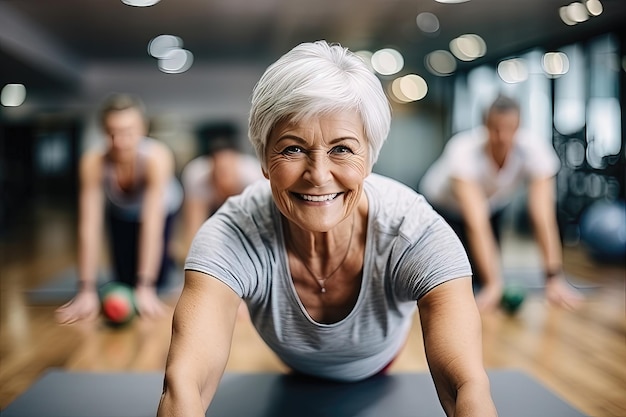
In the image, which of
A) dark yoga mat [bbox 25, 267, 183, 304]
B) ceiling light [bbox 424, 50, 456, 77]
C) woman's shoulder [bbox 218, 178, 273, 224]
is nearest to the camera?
woman's shoulder [bbox 218, 178, 273, 224]

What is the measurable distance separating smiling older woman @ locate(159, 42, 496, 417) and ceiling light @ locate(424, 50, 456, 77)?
3.15 meters

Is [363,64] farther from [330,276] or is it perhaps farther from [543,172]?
[543,172]

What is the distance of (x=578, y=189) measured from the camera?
5.63 m

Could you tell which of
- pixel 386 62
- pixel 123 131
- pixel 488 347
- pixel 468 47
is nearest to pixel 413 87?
pixel 386 62

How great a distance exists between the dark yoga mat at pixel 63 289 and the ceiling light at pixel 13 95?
204 cm

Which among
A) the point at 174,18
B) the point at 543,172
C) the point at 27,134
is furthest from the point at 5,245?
the point at 543,172

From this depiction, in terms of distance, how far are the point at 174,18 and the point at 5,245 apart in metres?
3.30

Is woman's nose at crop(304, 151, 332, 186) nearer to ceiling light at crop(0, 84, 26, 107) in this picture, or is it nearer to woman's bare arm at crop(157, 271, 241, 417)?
woman's bare arm at crop(157, 271, 241, 417)

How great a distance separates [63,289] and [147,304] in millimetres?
914

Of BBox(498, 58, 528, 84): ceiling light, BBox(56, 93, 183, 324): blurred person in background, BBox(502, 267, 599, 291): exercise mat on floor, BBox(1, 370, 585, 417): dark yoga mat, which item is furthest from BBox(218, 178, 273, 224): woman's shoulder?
BBox(498, 58, 528, 84): ceiling light

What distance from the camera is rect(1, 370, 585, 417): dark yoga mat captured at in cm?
147

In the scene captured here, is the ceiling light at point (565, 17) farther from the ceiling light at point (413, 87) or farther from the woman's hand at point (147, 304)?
the woman's hand at point (147, 304)

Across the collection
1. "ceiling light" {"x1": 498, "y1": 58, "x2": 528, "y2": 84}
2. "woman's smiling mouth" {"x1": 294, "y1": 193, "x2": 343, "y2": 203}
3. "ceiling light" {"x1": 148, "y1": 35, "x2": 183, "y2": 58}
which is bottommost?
"woman's smiling mouth" {"x1": 294, "y1": 193, "x2": 343, "y2": 203}

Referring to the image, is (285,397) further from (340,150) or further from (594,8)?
(594,8)
